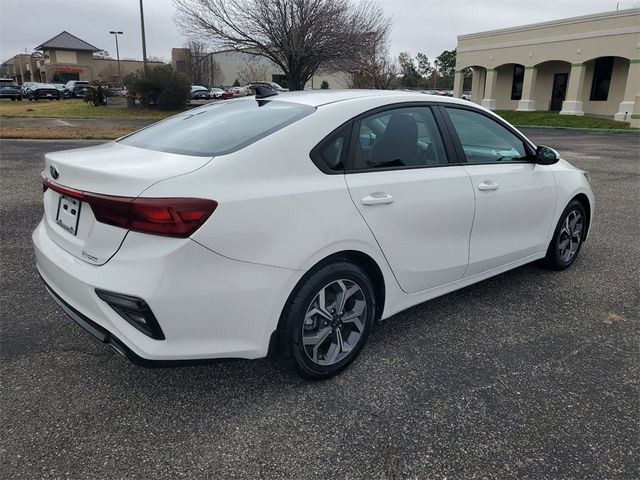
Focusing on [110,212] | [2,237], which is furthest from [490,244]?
[2,237]

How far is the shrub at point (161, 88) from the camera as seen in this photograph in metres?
27.0

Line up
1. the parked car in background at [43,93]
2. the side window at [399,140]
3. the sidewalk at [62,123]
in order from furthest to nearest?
the parked car in background at [43,93] < the sidewalk at [62,123] < the side window at [399,140]

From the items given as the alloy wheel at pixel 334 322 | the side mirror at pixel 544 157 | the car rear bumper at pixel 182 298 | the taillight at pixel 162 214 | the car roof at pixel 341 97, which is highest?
A: the car roof at pixel 341 97

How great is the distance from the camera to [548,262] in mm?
4656

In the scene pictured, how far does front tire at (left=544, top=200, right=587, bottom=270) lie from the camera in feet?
14.7

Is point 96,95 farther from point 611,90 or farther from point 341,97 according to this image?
point 341,97

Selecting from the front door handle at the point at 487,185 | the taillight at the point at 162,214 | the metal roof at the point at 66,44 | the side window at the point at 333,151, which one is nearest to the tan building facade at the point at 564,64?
the front door handle at the point at 487,185

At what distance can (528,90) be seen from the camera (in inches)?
1300

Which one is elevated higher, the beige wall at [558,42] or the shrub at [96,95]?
the beige wall at [558,42]

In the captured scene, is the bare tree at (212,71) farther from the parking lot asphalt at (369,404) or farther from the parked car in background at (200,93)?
the parking lot asphalt at (369,404)

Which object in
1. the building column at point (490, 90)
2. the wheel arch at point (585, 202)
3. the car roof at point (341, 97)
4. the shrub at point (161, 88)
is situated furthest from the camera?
the building column at point (490, 90)

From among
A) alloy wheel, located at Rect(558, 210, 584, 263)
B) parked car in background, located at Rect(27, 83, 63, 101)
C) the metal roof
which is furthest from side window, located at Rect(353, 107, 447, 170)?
the metal roof

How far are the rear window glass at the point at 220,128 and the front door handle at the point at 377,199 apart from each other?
59 centimetres

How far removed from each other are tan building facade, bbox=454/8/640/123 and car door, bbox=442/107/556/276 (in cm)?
2445
